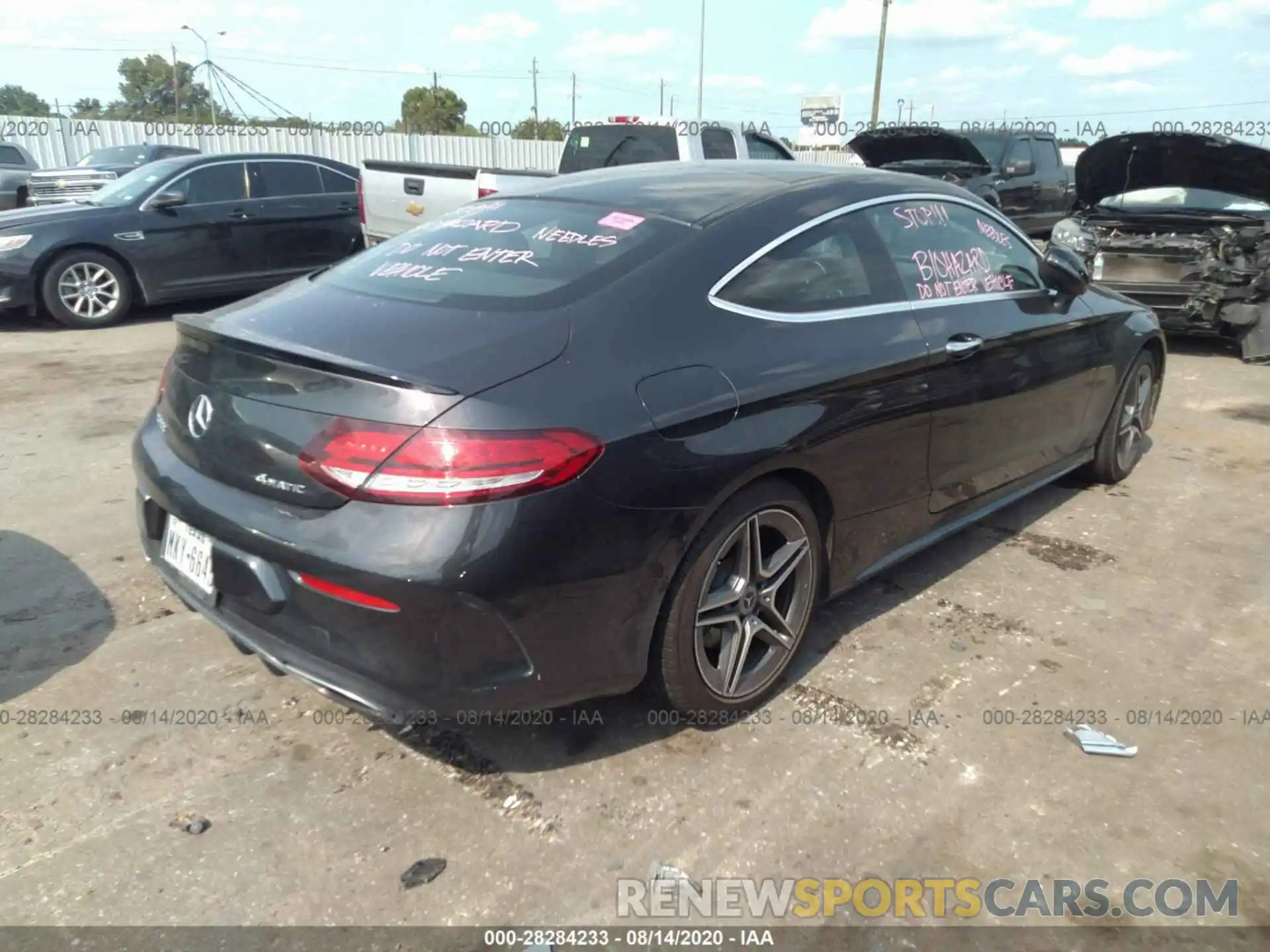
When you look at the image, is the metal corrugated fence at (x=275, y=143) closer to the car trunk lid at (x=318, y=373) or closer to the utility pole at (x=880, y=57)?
the utility pole at (x=880, y=57)

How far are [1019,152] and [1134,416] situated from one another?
9650mm

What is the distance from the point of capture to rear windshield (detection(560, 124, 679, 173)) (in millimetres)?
9844

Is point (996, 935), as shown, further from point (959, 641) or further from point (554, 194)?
point (554, 194)

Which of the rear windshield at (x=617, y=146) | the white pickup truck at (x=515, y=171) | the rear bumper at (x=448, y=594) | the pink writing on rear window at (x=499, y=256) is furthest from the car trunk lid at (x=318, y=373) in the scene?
the rear windshield at (x=617, y=146)

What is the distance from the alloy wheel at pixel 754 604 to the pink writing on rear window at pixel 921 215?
1.30 meters

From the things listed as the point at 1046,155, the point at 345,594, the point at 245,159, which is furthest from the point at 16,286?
the point at 1046,155

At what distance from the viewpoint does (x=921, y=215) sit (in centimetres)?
364

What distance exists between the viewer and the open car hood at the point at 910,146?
10.8 metres

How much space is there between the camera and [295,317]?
2.72 meters

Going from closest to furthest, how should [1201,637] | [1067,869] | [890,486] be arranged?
[1067,869]
[890,486]
[1201,637]

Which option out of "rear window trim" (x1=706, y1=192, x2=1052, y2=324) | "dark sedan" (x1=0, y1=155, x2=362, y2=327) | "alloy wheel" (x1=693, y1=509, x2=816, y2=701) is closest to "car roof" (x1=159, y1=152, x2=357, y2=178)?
"dark sedan" (x1=0, y1=155, x2=362, y2=327)

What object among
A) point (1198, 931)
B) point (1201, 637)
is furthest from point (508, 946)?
point (1201, 637)

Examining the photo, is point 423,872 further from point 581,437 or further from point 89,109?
point 89,109

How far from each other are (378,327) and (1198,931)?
246 cm
